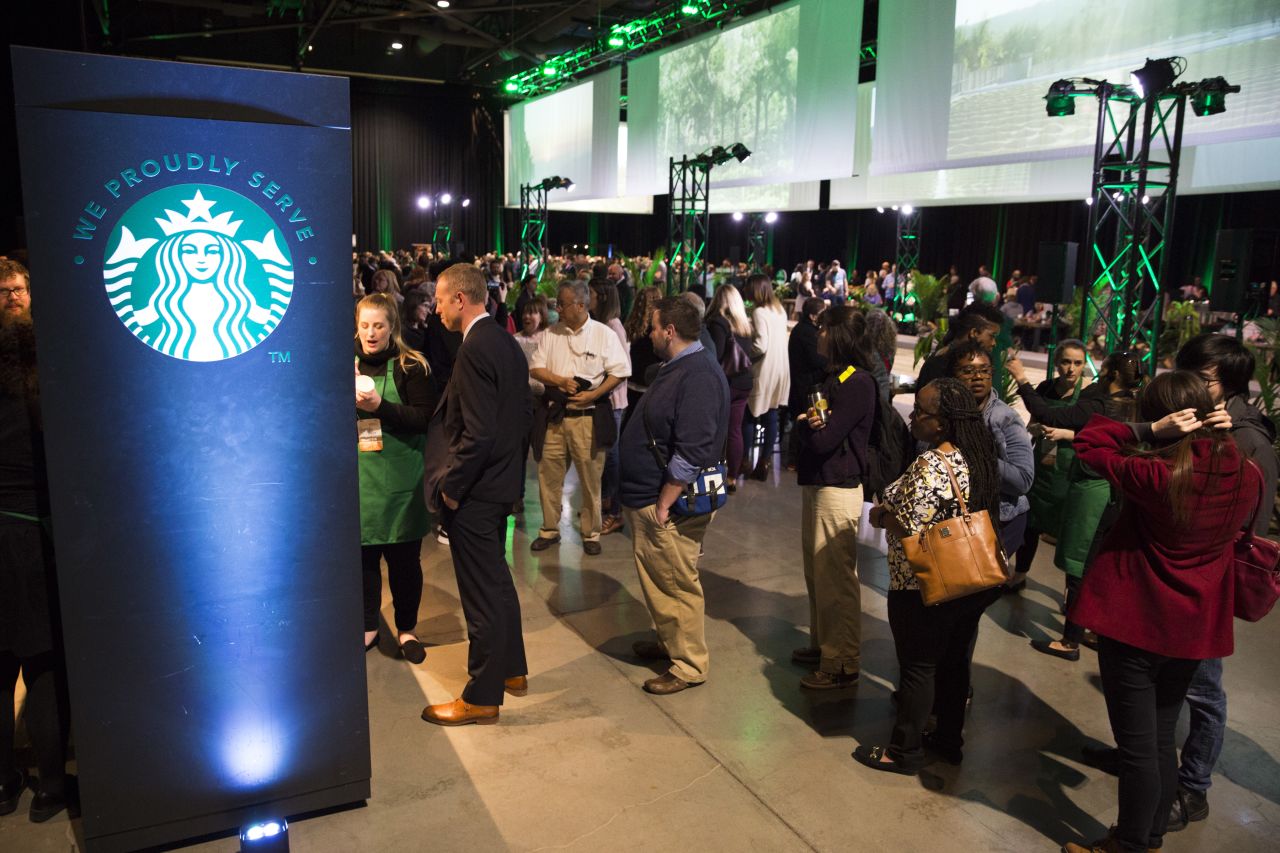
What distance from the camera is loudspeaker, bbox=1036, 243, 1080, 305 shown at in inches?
321

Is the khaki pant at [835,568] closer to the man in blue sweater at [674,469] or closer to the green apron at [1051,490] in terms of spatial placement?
the man in blue sweater at [674,469]

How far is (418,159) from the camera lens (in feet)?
90.1

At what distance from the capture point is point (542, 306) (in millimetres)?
6031

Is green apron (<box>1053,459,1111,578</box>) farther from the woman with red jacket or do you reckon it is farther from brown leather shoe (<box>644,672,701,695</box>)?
brown leather shoe (<box>644,672,701,695</box>)

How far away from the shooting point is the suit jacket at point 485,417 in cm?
323

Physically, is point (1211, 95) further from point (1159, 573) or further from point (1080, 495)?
point (1159, 573)

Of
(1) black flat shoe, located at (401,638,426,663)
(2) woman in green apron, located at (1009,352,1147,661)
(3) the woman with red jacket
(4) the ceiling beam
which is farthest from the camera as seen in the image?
(4) the ceiling beam

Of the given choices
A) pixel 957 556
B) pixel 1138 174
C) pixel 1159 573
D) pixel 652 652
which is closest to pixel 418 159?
pixel 1138 174

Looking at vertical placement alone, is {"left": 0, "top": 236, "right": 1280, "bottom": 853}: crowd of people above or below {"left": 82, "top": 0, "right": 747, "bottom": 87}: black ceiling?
below

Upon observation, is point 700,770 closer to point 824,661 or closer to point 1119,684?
point 824,661

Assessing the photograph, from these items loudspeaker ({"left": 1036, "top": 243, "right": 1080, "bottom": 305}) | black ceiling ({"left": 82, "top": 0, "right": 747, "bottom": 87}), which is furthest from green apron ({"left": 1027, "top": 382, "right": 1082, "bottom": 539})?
black ceiling ({"left": 82, "top": 0, "right": 747, "bottom": 87})

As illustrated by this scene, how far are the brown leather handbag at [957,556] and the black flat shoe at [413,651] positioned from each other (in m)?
2.14

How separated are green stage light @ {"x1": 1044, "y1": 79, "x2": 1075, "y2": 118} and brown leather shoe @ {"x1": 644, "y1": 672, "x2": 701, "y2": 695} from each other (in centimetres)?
595

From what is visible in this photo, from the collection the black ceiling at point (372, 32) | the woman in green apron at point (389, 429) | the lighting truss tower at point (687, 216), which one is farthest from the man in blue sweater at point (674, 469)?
the black ceiling at point (372, 32)
